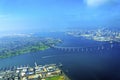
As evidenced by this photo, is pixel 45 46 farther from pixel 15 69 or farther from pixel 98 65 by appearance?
pixel 98 65

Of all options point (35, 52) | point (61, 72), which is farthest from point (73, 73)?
point (35, 52)

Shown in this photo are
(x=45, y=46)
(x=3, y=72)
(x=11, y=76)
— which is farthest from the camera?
(x=45, y=46)

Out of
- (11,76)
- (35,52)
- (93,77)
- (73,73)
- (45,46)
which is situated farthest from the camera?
(45,46)

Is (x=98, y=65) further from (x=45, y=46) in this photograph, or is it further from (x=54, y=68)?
(x=45, y=46)

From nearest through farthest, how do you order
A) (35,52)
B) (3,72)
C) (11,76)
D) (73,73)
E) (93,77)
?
(93,77) < (73,73) < (11,76) < (3,72) < (35,52)

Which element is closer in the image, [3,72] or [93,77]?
[93,77]

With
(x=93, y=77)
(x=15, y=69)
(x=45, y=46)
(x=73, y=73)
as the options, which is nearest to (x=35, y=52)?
(x=45, y=46)

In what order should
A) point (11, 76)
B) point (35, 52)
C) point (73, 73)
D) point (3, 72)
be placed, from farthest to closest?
point (35, 52), point (3, 72), point (11, 76), point (73, 73)

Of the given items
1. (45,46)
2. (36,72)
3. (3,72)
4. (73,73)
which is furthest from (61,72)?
(45,46)
